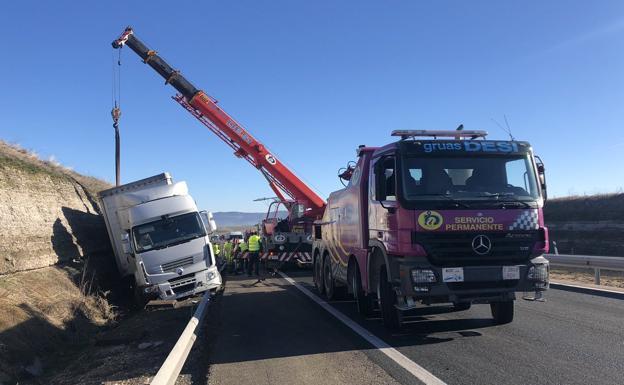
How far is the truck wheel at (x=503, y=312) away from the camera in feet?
26.8

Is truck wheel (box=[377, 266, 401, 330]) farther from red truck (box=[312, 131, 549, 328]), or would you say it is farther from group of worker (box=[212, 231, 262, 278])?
group of worker (box=[212, 231, 262, 278])

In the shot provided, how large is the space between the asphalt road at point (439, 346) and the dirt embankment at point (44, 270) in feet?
9.64

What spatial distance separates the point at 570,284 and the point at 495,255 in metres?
6.90

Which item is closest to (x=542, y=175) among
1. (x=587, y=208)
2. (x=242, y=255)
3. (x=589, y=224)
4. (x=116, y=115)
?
(x=242, y=255)

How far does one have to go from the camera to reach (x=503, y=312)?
27.0ft

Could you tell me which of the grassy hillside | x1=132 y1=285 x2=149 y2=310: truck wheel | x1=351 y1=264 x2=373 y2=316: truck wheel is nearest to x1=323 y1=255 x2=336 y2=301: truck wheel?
x1=351 y1=264 x2=373 y2=316: truck wheel

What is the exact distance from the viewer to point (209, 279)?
508 inches

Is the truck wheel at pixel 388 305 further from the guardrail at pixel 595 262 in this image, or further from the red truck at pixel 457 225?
the guardrail at pixel 595 262

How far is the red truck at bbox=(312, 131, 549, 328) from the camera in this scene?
708 centimetres

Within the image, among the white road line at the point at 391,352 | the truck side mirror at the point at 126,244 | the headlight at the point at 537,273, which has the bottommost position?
the white road line at the point at 391,352

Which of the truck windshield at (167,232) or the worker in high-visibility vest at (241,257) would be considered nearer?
the truck windshield at (167,232)

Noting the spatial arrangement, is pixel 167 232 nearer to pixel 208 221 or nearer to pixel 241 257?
pixel 208 221

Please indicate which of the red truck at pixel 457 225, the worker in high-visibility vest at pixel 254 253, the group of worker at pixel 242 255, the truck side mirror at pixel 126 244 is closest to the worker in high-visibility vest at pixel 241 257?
the group of worker at pixel 242 255

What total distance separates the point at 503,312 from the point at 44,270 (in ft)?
34.2
